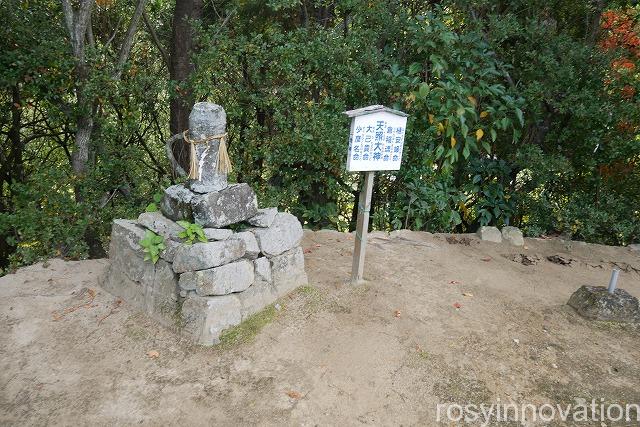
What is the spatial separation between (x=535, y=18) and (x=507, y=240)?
3227 millimetres

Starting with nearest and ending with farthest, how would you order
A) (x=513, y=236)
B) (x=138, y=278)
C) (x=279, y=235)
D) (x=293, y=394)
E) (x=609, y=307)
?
1. (x=293, y=394)
2. (x=138, y=278)
3. (x=279, y=235)
4. (x=609, y=307)
5. (x=513, y=236)

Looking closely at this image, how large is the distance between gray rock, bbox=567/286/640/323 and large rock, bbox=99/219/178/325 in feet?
12.6

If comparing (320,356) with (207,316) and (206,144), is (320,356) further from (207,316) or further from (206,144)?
(206,144)

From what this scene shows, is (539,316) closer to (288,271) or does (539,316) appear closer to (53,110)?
(288,271)

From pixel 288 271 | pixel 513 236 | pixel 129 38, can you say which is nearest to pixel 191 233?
pixel 288 271

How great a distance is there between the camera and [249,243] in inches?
150

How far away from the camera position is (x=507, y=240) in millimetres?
6207

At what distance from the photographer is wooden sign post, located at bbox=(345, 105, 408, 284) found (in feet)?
13.3

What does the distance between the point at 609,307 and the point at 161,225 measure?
421 centimetres

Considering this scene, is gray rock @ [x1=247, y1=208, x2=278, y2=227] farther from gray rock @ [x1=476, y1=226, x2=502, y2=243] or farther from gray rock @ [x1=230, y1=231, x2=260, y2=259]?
gray rock @ [x1=476, y1=226, x2=502, y2=243]

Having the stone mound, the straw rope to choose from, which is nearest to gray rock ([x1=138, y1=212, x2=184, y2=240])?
the stone mound

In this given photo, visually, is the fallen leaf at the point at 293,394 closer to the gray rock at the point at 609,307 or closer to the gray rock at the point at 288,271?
the gray rock at the point at 288,271

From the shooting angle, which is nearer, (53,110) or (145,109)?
(53,110)

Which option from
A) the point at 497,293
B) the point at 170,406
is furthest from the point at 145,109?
the point at 497,293
